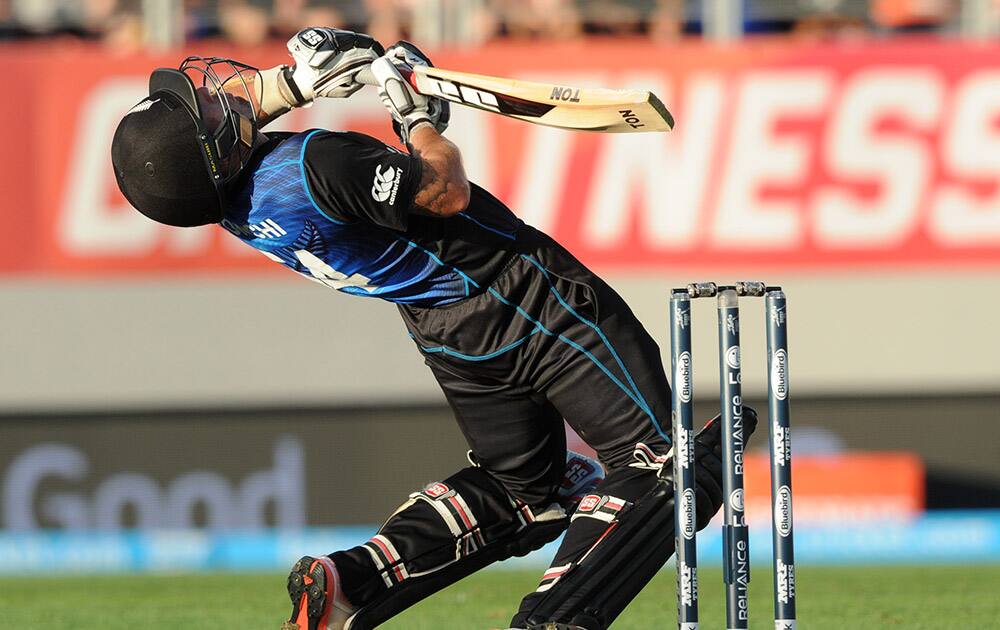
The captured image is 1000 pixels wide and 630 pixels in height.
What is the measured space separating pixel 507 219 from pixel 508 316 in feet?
0.93

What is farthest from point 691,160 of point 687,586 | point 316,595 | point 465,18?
point 687,586

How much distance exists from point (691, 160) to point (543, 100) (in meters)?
6.67

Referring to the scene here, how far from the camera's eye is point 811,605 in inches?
261

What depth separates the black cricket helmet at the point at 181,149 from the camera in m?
4.05

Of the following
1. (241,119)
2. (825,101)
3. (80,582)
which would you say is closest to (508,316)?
(241,119)

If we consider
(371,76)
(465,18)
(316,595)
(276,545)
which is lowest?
(276,545)

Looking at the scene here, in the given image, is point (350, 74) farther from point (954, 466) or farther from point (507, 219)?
point (954, 466)

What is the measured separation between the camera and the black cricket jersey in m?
4.03

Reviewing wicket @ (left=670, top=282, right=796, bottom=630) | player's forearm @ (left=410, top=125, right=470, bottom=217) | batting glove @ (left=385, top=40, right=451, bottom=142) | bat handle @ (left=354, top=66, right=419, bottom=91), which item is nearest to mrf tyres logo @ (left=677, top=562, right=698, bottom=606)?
wicket @ (left=670, top=282, right=796, bottom=630)

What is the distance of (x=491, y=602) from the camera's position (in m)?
7.01

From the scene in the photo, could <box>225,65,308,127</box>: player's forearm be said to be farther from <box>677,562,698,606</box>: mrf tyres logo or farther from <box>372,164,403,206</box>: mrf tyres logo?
<box>677,562,698,606</box>: mrf tyres logo

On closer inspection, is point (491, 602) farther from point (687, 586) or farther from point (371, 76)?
point (371, 76)

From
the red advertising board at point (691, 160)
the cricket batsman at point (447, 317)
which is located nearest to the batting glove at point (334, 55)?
the cricket batsman at point (447, 317)

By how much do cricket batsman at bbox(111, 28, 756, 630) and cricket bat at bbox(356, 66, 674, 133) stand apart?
0.32 ft
